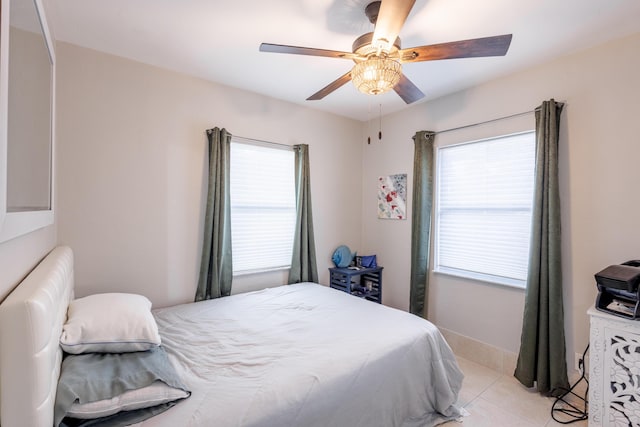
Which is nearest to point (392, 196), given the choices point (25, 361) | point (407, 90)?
point (407, 90)

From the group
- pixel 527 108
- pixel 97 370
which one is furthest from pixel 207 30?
pixel 527 108

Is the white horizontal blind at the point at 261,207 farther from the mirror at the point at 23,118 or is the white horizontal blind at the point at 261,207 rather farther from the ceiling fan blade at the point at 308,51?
the mirror at the point at 23,118

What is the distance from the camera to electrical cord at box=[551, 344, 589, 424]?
6.60 ft

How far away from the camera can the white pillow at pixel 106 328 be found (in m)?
1.31

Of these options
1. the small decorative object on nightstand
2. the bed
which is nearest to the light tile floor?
the bed

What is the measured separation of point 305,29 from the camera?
6.35ft

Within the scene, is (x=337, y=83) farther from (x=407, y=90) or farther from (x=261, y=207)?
(x=261, y=207)

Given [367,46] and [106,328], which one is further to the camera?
[367,46]

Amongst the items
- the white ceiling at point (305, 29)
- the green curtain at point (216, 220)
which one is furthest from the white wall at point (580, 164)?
the green curtain at point (216, 220)

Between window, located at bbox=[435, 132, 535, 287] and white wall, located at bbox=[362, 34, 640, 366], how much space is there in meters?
0.13

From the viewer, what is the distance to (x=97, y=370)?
121 cm

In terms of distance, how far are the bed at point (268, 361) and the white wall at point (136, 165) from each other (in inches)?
16.1

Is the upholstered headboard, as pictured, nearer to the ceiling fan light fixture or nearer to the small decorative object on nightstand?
the ceiling fan light fixture

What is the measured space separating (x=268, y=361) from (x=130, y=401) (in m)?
0.63
